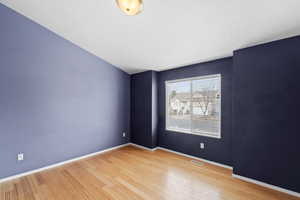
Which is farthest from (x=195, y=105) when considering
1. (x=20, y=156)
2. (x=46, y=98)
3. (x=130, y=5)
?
(x=20, y=156)

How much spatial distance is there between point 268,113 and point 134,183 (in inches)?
98.6

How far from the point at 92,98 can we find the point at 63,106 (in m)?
0.68

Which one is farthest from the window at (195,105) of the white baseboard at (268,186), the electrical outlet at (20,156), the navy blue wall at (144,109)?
the electrical outlet at (20,156)

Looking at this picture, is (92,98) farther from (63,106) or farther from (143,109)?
(143,109)

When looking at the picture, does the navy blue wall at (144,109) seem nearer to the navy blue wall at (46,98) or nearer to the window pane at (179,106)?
the window pane at (179,106)

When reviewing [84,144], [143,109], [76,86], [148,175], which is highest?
[76,86]

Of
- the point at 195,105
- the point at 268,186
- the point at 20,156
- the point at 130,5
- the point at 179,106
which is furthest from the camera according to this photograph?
the point at 179,106

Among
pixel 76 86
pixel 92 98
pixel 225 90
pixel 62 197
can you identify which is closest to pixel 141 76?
pixel 92 98

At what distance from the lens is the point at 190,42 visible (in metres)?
2.37

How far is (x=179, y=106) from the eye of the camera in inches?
140

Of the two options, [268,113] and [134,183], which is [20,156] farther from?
[268,113]

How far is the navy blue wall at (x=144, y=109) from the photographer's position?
3752 mm

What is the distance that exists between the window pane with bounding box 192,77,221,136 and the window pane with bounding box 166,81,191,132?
164 mm

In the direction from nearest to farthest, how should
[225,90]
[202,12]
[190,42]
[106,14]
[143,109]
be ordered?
[202,12], [106,14], [190,42], [225,90], [143,109]
